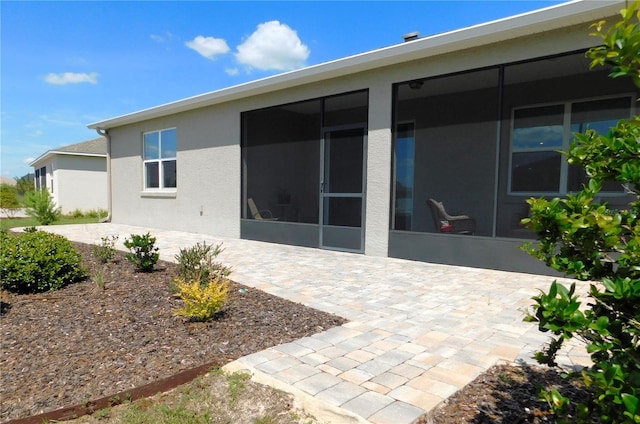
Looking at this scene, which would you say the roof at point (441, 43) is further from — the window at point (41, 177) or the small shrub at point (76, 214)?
the window at point (41, 177)

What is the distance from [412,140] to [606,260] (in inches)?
307

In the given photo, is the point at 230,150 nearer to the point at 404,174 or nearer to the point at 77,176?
the point at 404,174

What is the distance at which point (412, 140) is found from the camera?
873 centimetres

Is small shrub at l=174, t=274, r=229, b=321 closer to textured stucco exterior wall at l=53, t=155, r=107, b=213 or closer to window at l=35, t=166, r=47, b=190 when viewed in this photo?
textured stucco exterior wall at l=53, t=155, r=107, b=213

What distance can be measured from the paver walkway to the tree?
1.13 m

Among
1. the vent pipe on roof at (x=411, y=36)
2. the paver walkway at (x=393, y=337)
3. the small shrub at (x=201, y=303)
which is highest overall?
the vent pipe on roof at (x=411, y=36)

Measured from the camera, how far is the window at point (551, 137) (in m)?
6.86

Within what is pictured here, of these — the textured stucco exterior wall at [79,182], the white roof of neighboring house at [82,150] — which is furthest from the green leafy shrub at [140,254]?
the textured stucco exterior wall at [79,182]

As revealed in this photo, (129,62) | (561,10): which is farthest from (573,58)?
(129,62)

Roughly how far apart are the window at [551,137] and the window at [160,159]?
933 cm

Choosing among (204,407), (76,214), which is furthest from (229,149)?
(76,214)

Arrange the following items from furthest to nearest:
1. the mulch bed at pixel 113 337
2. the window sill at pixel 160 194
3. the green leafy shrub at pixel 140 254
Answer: the window sill at pixel 160 194 < the green leafy shrub at pixel 140 254 < the mulch bed at pixel 113 337

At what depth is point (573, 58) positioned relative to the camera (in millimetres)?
6094

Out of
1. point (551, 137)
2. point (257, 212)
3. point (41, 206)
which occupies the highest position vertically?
point (551, 137)
